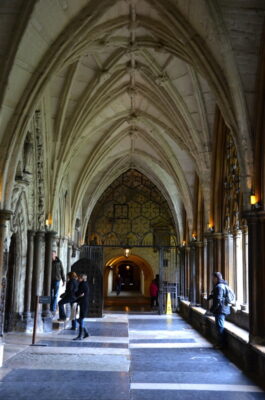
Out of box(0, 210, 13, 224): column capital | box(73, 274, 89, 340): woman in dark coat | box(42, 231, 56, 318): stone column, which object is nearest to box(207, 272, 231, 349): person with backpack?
box(73, 274, 89, 340): woman in dark coat

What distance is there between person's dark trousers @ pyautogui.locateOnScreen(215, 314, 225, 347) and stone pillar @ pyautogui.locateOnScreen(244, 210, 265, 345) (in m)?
1.22

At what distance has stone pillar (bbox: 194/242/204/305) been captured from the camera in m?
13.7

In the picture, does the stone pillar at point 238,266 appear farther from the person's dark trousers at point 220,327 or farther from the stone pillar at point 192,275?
the stone pillar at point 192,275

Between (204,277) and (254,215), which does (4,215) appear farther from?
(204,277)

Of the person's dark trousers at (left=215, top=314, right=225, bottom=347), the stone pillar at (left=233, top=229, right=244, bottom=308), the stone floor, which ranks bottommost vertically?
the stone floor

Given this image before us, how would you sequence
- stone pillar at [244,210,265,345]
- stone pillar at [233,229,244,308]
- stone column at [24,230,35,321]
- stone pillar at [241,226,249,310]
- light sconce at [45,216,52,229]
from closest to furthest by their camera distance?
stone pillar at [244,210,265,345] < stone pillar at [241,226,249,310] < stone pillar at [233,229,244,308] < stone column at [24,230,35,321] < light sconce at [45,216,52,229]

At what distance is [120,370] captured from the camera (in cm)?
655

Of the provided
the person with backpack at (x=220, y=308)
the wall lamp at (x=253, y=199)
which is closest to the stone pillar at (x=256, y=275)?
the wall lamp at (x=253, y=199)

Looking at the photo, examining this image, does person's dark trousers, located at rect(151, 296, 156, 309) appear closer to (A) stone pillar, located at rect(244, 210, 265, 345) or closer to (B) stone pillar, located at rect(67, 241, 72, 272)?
(B) stone pillar, located at rect(67, 241, 72, 272)

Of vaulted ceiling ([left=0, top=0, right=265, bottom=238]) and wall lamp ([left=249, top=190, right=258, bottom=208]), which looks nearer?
wall lamp ([left=249, top=190, right=258, bottom=208])

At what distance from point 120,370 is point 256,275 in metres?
2.52

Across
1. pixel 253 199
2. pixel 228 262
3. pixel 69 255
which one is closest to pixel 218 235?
pixel 228 262

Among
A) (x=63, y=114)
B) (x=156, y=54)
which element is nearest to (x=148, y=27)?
(x=156, y=54)

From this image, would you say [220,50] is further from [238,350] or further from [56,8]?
[238,350]
